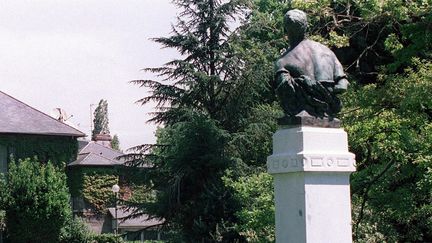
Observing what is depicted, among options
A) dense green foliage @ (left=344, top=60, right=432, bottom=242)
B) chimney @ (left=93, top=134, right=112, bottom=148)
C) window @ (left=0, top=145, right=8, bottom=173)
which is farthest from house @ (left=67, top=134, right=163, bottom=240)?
dense green foliage @ (left=344, top=60, right=432, bottom=242)

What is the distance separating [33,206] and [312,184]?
87.7 ft

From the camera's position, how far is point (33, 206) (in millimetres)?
33188

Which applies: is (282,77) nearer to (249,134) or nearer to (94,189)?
(249,134)

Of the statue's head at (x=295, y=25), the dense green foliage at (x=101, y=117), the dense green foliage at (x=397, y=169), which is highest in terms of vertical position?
the dense green foliage at (x=101, y=117)

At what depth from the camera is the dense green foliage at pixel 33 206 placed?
33.2 meters

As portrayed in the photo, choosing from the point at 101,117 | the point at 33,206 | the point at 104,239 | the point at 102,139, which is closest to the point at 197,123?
the point at 33,206

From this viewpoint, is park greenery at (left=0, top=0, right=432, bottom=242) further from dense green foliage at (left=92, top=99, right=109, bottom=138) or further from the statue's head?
dense green foliage at (left=92, top=99, right=109, bottom=138)

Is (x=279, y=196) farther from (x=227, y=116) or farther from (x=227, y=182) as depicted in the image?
(x=227, y=116)

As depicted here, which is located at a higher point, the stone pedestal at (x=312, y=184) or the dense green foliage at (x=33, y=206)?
the dense green foliage at (x=33, y=206)

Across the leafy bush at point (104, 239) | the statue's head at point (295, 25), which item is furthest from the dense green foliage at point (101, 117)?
the statue's head at point (295, 25)

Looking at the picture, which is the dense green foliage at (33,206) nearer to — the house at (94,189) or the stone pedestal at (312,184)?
the house at (94,189)

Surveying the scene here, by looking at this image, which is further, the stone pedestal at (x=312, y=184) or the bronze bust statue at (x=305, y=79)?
the bronze bust statue at (x=305, y=79)

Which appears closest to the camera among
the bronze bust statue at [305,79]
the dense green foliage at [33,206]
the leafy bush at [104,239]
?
the bronze bust statue at [305,79]

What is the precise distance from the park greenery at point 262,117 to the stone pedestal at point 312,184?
4.97 m
